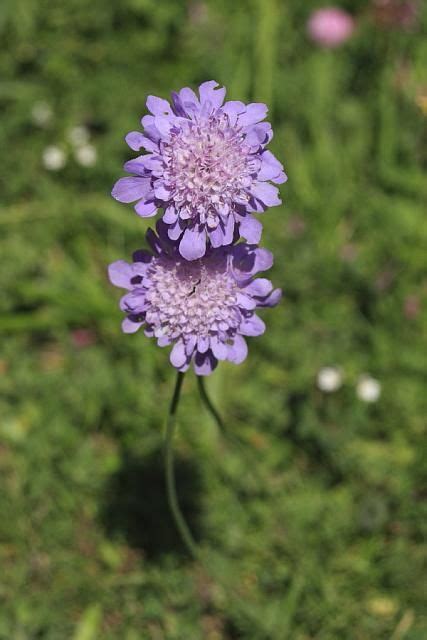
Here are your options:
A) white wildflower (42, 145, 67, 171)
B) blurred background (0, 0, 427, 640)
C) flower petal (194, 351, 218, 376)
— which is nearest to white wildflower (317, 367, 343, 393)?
blurred background (0, 0, 427, 640)

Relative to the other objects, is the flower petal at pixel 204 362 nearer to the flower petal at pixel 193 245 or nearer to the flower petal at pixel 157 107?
the flower petal at pixel 193 245

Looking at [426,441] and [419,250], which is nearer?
[426,441]

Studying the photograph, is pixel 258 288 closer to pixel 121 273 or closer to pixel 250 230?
pixel 250 230

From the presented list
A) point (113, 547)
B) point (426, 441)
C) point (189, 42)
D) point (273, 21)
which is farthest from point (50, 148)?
point (426, 441)

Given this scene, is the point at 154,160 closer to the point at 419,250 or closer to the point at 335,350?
the point at 335,350

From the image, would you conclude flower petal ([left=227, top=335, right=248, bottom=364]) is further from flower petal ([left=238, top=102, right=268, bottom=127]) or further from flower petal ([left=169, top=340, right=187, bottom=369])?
flower petal ([left=238, top=102, right=268, bottom=127])

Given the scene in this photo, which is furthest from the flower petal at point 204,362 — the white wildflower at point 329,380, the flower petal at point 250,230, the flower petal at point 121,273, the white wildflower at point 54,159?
the white wildflower at point 54,159
